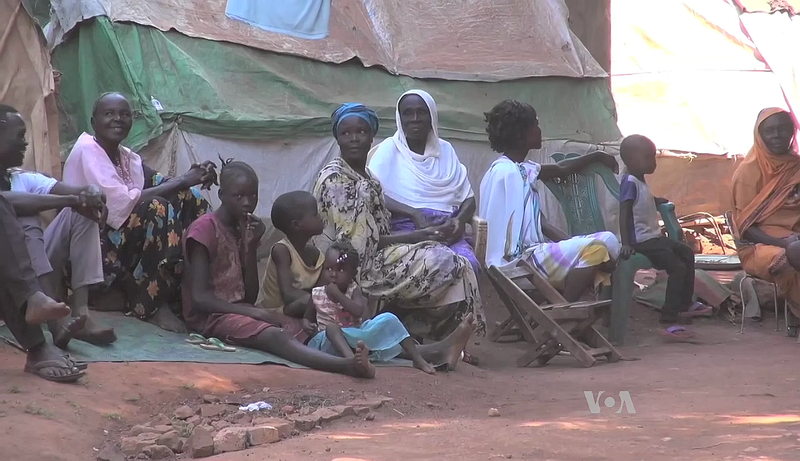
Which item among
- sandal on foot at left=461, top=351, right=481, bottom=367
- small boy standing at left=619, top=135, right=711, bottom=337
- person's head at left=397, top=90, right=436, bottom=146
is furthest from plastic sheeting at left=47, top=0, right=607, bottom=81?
sandal on foot at left=461, top=351, right=481, bottom=367

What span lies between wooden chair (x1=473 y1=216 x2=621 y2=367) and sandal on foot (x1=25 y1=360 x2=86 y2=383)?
2.57m

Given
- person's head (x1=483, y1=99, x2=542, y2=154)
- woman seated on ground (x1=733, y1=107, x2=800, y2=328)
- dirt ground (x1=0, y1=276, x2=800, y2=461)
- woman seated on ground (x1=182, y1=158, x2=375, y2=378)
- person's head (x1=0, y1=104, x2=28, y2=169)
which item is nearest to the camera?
dirt ground (x1=0, y1=276, x2=800, y2=461)

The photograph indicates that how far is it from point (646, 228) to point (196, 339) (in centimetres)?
327

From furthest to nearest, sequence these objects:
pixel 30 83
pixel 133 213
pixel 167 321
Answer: pixel 30 83 < pixel 167 321 < pixel 133 213

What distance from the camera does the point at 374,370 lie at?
4.94 metres

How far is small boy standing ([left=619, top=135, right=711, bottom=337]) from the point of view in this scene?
696cm

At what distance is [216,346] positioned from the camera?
5.13 metres

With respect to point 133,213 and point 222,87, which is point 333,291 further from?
point 222,87

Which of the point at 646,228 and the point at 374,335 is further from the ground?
the point at 646,228

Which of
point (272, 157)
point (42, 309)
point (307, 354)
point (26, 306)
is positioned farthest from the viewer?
point (272, 157)

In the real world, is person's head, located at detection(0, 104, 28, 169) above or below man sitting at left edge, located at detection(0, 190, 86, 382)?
above

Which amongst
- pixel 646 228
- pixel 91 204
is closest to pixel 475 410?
pixel 91 204

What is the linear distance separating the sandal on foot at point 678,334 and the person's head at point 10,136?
14.2 feet

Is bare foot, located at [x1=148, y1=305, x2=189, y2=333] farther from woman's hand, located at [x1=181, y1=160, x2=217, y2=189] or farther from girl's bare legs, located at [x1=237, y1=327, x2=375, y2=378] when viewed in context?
woman's hand, located at [x1=181, y1=160, x2=217, y2=189]
